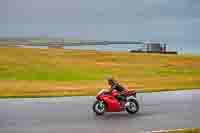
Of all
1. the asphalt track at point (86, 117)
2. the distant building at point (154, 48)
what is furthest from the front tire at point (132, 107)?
the distant building at point (154, 48)

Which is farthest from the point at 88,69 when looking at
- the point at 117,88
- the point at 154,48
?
the point at 117,88

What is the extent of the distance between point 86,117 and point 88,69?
1733 centimetres

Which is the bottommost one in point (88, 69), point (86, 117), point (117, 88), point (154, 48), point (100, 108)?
point (86, 117)

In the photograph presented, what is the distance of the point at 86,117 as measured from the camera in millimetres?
11156

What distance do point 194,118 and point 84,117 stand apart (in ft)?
9.63

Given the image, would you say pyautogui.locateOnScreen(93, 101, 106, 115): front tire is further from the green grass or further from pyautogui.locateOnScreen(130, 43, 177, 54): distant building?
pyautogui.locateOnScreen(130, 43, 177, 54): distant building

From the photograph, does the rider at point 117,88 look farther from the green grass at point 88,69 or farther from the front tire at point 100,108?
the green grass at point 88,69

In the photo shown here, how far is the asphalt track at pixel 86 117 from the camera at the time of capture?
952cm

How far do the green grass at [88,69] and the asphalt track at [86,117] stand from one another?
6.17 meters

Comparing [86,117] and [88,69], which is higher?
[88,69]

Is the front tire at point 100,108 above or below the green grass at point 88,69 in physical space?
below

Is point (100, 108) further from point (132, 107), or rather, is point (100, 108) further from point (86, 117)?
point (132, 107)

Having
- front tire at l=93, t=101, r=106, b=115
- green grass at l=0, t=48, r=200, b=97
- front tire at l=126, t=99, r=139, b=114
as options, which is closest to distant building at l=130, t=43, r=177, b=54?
green grass at l=0, t=48, r=200, b=97

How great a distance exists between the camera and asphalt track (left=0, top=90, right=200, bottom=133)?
9.52m
